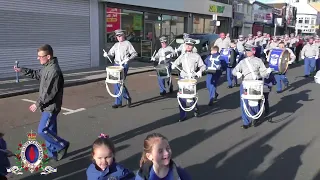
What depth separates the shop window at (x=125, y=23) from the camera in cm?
1878

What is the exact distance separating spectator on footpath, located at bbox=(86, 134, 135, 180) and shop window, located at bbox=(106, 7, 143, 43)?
52.8 feet

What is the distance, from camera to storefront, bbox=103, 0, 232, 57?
19.0 meters

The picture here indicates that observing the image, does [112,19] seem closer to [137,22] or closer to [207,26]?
[137,22]

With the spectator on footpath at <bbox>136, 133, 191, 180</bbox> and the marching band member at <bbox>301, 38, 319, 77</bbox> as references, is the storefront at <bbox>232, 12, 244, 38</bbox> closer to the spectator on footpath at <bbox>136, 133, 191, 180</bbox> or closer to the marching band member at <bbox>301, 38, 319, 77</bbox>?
the marching band member at <bbox>301, 38, 319, 77</bbox>

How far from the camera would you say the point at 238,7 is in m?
37.9

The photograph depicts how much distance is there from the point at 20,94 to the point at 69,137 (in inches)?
192

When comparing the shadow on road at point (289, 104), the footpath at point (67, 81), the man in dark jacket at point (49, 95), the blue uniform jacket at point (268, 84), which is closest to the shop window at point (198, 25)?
the footpath at point (67, 81)

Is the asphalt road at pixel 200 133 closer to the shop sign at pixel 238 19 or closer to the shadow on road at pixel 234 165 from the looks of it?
the shadow on road at pixel 234 165

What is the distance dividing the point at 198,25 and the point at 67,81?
18745 mm

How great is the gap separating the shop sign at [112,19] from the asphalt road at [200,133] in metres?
8.28

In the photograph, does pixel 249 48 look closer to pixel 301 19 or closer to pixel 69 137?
pixel 69 137

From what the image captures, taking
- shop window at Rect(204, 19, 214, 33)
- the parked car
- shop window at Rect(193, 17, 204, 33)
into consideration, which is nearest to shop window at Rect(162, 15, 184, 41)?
shop window at Rect(193, 17, 204, 33)

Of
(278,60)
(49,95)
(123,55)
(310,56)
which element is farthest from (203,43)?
(49,95)

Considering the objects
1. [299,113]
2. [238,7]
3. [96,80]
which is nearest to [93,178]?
[299,113]
